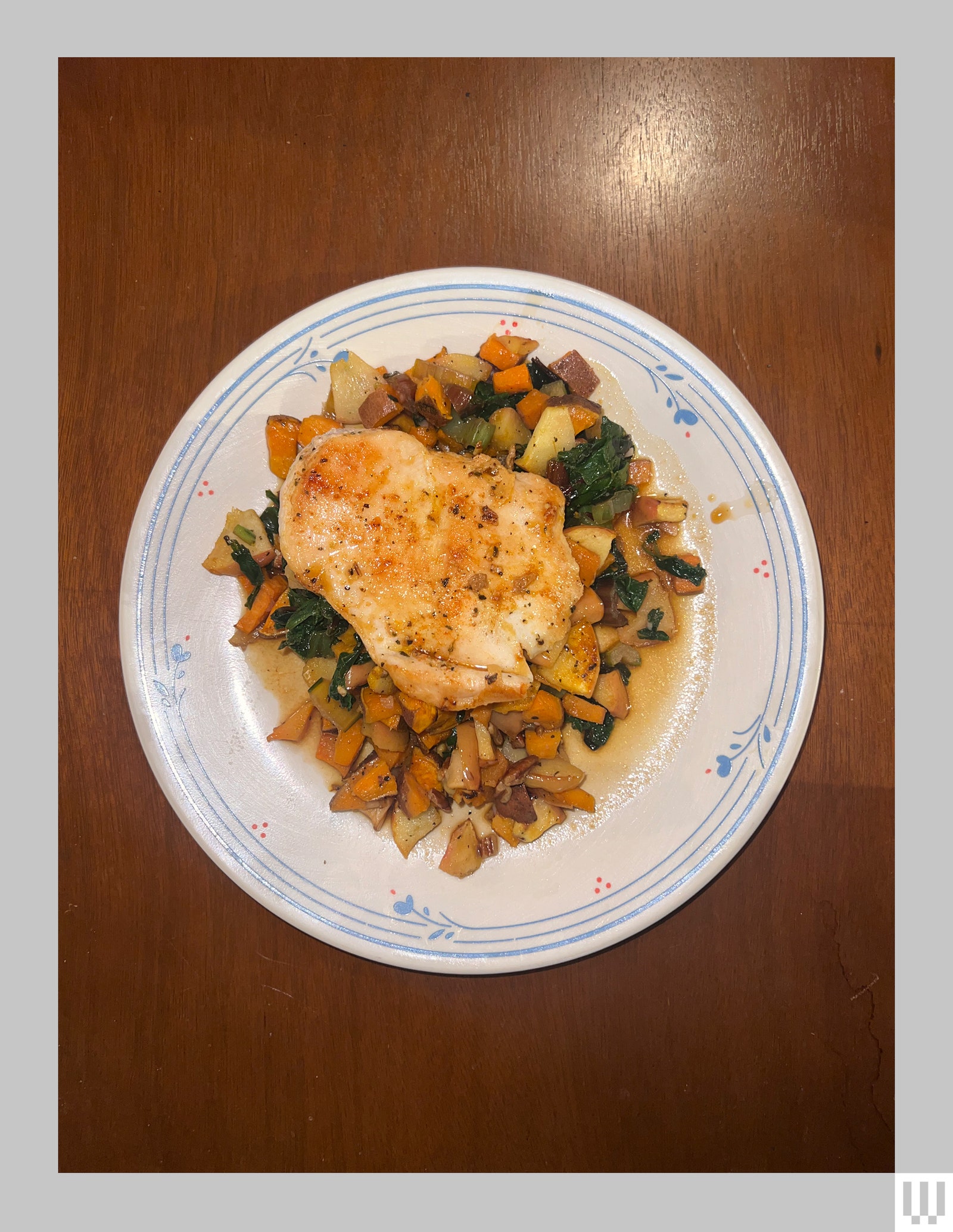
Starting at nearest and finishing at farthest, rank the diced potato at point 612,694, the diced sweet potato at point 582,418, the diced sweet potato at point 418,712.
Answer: the diced sweet potato at point 418,712 → the diced sweet potato at point 582,418 → the diced potato at point 612,694

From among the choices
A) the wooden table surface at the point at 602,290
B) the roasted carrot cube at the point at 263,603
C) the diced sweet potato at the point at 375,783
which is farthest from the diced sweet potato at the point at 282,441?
the diced sweet potato at the point at 375,783

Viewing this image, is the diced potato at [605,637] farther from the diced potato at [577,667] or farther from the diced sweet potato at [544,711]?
the diced sweet potato at [544,711]

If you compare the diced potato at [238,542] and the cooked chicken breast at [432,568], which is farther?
the diced potato at [238,542]

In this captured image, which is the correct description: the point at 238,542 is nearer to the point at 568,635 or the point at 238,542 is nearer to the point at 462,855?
the point at 568,635

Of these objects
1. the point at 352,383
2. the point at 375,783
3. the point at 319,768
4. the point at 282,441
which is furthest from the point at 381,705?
the point at 352,383

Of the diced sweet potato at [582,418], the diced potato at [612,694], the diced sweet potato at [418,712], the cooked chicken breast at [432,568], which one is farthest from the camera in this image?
the diced potato at [612,694]

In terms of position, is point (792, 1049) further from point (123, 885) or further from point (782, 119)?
point (782, 119)
